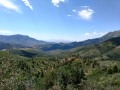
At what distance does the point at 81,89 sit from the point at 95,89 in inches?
730

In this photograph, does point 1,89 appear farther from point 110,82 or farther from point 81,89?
point 110,82

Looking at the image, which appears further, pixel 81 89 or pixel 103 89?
pixel 81 89

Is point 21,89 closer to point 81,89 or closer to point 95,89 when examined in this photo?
point 81,89

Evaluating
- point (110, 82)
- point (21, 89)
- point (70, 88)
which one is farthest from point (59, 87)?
point (110, 82)

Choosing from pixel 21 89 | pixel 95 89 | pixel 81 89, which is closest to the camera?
pixel 95 89

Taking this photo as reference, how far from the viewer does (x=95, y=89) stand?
156000 millimetres

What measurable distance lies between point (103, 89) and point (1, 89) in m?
77.3

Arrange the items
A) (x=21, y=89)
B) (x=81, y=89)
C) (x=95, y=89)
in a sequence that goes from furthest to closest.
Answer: (x=21, y=89) → (x=81, y=89) → (x=95, y=89)

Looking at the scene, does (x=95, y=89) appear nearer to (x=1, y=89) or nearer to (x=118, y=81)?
(x=118, y=81)

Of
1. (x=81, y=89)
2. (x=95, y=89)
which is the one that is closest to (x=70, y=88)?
(x=81, y=89)

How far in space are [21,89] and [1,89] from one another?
1878cm

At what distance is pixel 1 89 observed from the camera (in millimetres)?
179125

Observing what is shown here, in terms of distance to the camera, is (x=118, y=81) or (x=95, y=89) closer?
(x=95, y=89)

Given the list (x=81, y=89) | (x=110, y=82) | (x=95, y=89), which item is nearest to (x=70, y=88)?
(x=81, y=89)
